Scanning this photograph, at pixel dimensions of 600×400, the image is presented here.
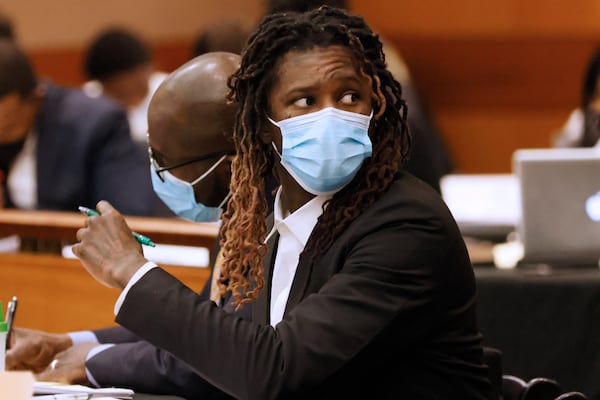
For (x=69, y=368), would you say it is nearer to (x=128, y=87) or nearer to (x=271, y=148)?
(x=271, y=148)

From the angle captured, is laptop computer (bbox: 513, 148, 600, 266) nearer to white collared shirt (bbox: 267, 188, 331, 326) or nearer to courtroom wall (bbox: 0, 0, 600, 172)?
white collared shirt (bbox: 267, 188, 331, 326)

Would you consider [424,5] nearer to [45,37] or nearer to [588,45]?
[588,45]

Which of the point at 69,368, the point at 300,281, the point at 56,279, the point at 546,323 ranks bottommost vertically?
the point at 546,323

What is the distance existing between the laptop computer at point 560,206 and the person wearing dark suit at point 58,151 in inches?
58.4

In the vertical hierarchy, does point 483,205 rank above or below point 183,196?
below

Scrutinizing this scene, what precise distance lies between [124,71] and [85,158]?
6.10ft

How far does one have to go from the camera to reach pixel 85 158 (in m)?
4.36

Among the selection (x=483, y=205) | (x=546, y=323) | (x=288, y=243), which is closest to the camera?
(x=288, y=243)

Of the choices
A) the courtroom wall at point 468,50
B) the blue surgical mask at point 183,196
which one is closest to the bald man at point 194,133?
the blue surgical mask at point 183,196

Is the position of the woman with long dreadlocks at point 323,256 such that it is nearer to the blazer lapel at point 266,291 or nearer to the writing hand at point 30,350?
the blazer lapel at point 266,291

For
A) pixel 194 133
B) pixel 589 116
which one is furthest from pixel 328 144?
pixel 589 116

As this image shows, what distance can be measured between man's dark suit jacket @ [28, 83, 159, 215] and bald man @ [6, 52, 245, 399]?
196 centimetres

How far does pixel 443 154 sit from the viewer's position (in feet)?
22.7

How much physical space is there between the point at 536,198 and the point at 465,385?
1878mm
